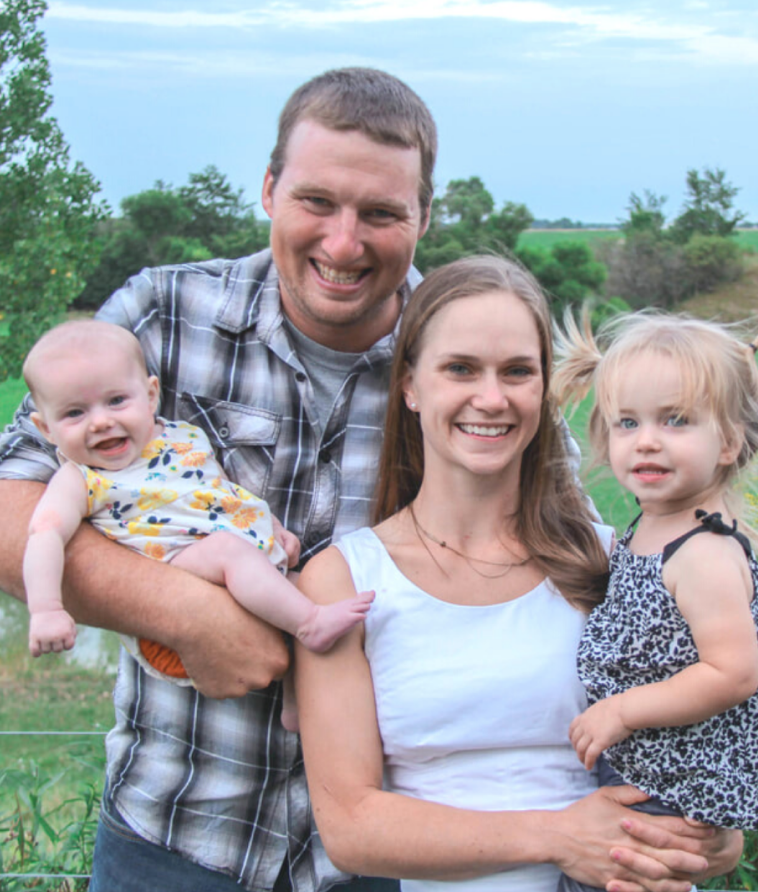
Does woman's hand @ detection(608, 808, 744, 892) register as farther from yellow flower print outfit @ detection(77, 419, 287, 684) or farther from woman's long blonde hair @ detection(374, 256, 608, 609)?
yellow flower print outfit @ detection(77, 419, 287, 684)

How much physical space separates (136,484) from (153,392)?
0.66ft

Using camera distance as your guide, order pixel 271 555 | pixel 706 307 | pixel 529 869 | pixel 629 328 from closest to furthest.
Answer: pixel 529 869, pixel 629 328, pixel 271 555, pixel 706 307

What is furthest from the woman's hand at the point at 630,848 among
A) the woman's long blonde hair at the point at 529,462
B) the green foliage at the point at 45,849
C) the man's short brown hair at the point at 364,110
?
the green foliage at the point at 45,849

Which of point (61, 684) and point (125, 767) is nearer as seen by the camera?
point (125, 767)

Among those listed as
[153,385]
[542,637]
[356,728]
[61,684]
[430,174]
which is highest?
[430,174]

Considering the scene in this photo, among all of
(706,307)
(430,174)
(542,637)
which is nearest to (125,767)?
(542,637)

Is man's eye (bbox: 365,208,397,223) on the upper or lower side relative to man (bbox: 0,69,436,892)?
upper

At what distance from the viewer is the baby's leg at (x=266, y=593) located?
6.13ft

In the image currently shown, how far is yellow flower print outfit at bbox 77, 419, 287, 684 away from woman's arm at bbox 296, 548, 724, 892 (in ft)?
1.22

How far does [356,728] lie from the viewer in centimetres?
185

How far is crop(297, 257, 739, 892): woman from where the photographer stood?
178 centimetres

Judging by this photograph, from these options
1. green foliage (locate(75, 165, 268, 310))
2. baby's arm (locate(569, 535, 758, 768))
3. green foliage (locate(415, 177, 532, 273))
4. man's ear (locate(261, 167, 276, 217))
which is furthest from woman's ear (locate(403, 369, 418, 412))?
green foliage (locate(75, 165, 268, 310))

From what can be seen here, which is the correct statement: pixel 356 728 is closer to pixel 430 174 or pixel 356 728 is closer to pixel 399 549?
pixel 399 549

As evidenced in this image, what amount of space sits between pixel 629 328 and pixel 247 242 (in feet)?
21.1
